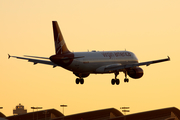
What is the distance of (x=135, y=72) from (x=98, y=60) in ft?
28.4

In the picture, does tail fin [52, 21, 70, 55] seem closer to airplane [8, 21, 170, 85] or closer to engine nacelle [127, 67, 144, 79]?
airplane [8, 21, 170, 85]

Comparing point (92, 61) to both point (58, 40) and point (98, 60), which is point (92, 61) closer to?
point (98, 60)

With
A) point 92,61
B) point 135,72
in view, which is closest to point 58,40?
point 92,61

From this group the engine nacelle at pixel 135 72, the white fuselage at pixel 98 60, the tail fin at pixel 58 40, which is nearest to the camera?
the tail fin at pixel 58 40

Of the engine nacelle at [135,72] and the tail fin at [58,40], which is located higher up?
the tail fin at [58,40]

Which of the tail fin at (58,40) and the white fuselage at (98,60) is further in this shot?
the white fuselage at (98,60)

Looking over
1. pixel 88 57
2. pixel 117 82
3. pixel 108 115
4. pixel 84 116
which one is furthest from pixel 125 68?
pixel 108 115

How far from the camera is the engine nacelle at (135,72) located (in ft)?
316

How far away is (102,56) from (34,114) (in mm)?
71719

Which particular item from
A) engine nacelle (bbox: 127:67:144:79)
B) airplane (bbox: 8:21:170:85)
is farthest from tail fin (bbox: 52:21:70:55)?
engine nacelle (bbox: 127:67:144:79)

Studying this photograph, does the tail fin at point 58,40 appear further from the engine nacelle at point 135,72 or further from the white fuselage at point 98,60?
the engine nacelle at point 135,72

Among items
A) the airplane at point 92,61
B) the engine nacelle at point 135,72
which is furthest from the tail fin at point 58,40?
the engine nacelle at point 135,72

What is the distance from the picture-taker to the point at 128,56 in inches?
4031

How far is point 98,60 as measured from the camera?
3718 inches
